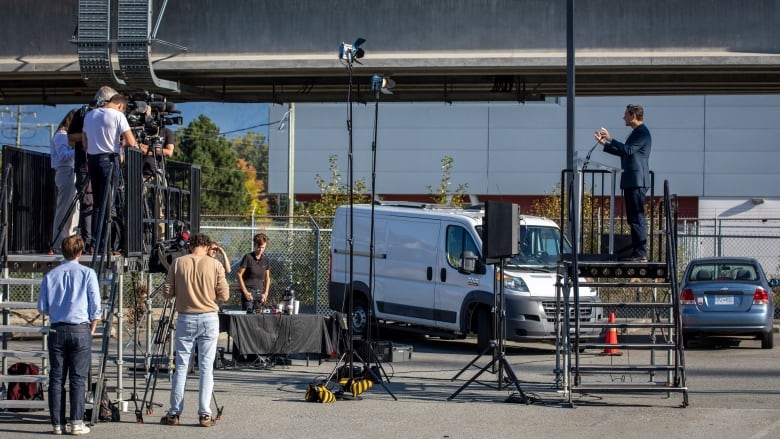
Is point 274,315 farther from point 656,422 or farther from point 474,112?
point 474,112

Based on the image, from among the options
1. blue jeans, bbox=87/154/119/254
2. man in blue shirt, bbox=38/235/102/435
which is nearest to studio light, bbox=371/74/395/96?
blue jeans, bbox=87/154/119/254

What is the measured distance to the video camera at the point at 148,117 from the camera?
12.2 m

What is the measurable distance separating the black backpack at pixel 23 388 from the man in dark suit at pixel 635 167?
272 inches

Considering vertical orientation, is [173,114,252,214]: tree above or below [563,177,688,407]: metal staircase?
above

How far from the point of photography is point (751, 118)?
1919 inches

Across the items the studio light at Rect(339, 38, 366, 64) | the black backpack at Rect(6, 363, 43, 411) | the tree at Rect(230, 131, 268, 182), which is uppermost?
the tree at Rect(230, 131, 268, 182)

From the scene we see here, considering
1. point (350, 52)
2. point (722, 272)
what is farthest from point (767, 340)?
point (350, 52)

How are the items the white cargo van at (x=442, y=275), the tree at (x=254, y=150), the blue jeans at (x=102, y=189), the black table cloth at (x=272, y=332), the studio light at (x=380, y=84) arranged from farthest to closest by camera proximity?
the tree at (x=254, y=150) < the white cargo van at (x=442, y=275) < the black table cloth at (x=272, y=332) < the studio light at (x=380, y=84) < the blue jeans at (x=102, y=189)

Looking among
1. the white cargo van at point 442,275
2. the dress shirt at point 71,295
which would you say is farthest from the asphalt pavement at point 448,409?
the white cargo van at point 442,275

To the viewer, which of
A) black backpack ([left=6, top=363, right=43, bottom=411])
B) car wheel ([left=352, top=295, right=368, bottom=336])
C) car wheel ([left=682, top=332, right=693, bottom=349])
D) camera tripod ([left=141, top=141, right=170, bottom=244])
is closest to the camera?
black backpack ([left=6, top=363, right=43, bottom=411])

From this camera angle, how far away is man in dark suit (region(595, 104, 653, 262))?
12625mm

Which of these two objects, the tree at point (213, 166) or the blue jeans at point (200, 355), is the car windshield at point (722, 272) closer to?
the blue jeans at point (200, 355)

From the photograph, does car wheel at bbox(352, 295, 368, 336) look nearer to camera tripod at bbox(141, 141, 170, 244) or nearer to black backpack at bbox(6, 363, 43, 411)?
camera tripod at bbox(141, 141, 170, 244)

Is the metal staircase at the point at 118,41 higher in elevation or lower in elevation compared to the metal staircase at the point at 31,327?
higher
